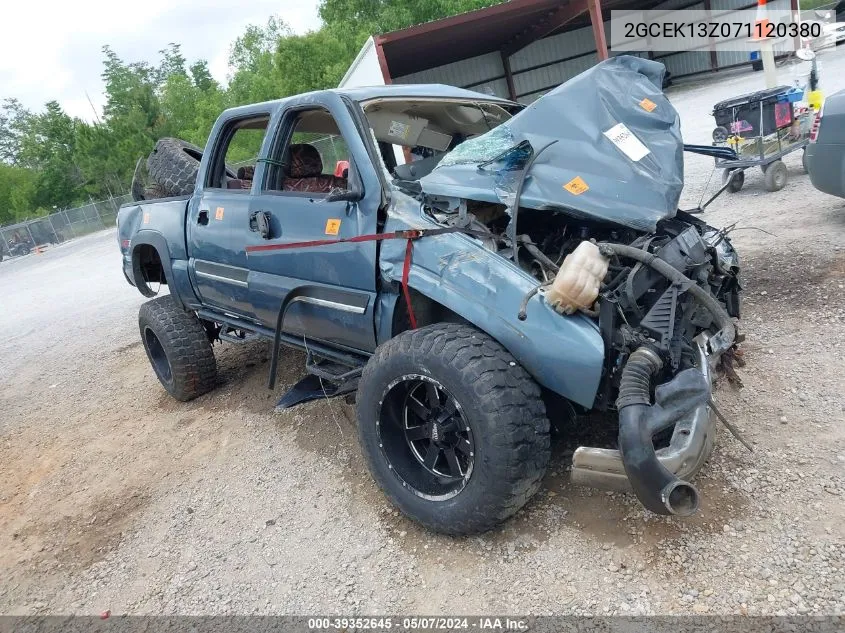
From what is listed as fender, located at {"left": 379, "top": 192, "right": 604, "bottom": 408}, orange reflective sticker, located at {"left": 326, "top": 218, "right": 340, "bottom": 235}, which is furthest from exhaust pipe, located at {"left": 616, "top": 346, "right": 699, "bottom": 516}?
orange reflective sticker, located at {"left": 326, "top": 218, "right": 340, "bottom": 235}

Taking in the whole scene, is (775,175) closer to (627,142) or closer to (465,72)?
(627,142)

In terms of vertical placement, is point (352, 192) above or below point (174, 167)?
below

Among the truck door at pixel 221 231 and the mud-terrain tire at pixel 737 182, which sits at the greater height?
the truck door at pixel 221 231

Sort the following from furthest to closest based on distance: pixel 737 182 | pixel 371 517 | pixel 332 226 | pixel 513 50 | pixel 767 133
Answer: pixel 513 50 < pixel 737 182 < pixel 767 133 < pixel 332 226 < pixel 371 517

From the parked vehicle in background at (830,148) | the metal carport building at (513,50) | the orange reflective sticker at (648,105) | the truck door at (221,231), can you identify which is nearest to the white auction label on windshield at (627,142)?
the orange reflective sticker at (648,105)

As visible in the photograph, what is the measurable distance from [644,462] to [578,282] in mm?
735

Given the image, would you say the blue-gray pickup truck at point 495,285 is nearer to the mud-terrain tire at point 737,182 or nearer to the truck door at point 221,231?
the truck door at point 221,231

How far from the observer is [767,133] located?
7543mm

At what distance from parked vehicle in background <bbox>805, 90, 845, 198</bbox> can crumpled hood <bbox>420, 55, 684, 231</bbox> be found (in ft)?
9.11

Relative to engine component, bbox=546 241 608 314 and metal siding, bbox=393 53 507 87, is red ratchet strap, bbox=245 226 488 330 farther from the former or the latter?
metal siding, bbox=393 53 507 87

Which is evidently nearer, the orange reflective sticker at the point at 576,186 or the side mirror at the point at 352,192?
the orange reflective sticker at the point at 576,186

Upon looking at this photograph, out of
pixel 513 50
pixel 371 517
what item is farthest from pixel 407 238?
pixel 513 50

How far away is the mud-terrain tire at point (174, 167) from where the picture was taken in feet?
16.6

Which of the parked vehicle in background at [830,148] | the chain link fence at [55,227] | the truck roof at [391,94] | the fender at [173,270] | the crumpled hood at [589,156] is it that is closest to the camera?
the crumpled hood at [589,156]
